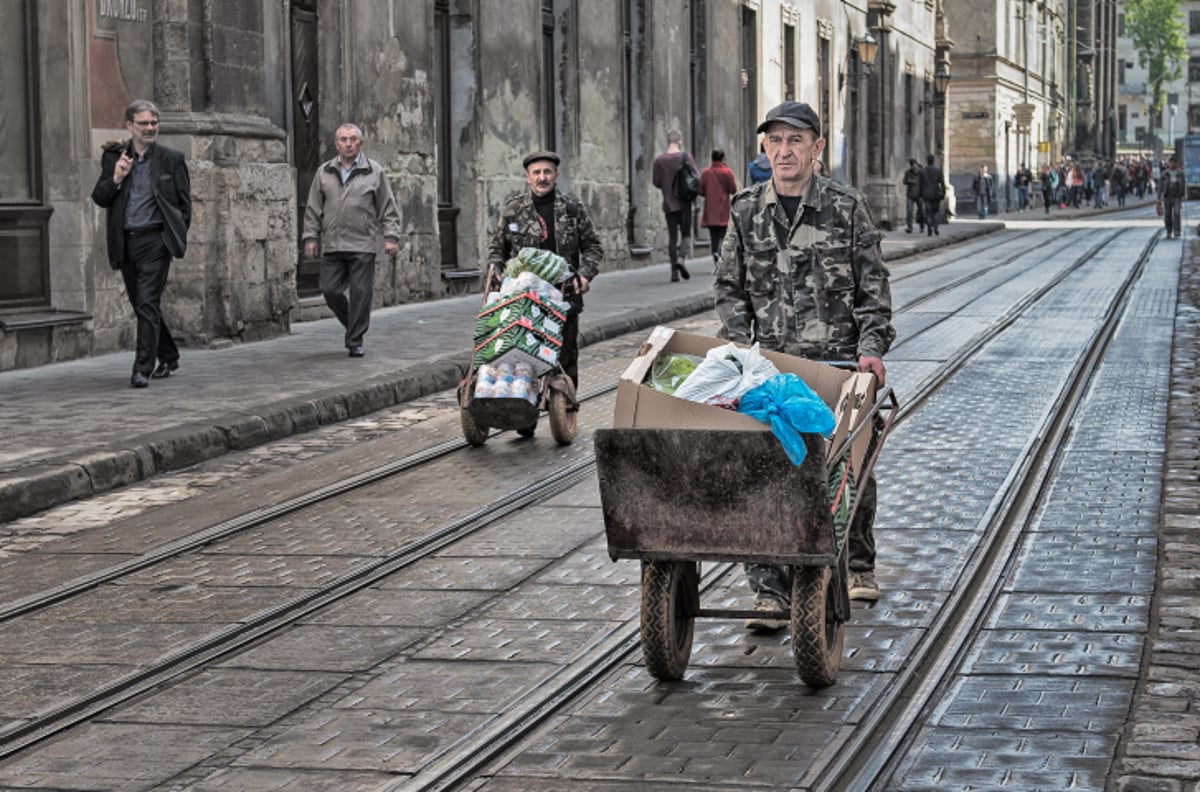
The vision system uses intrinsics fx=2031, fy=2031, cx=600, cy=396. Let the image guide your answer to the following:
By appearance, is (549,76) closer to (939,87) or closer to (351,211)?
(351,211)

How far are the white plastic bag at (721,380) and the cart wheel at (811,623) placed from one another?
55 cm

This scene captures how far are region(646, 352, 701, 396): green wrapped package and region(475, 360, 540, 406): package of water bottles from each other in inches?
185

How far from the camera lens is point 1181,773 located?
16.1ft

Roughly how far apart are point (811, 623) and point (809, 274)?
52.4 inches

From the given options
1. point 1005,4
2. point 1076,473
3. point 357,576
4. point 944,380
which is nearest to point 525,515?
point 357,576

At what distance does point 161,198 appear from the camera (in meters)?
13.0

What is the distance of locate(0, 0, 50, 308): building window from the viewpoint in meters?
14.7

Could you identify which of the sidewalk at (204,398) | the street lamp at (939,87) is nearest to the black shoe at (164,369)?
the sidewalk at (204,398)

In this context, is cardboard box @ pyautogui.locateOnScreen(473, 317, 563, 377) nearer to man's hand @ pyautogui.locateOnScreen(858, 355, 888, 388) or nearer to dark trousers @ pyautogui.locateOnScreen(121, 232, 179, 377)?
dark trousers @ pyautogui.locateOnScreen(121, 232, 179, 377)

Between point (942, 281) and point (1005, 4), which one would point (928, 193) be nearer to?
point (942, 281)

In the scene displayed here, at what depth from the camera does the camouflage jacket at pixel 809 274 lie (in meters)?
6.47

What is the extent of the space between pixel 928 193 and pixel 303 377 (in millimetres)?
30605

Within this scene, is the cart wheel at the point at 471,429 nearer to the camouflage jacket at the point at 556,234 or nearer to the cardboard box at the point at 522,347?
the cardboard box at the point at 522,347

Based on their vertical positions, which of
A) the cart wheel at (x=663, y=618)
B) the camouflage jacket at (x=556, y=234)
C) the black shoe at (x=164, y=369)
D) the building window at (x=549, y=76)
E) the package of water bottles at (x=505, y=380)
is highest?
the building window at (x=549, y=76)
